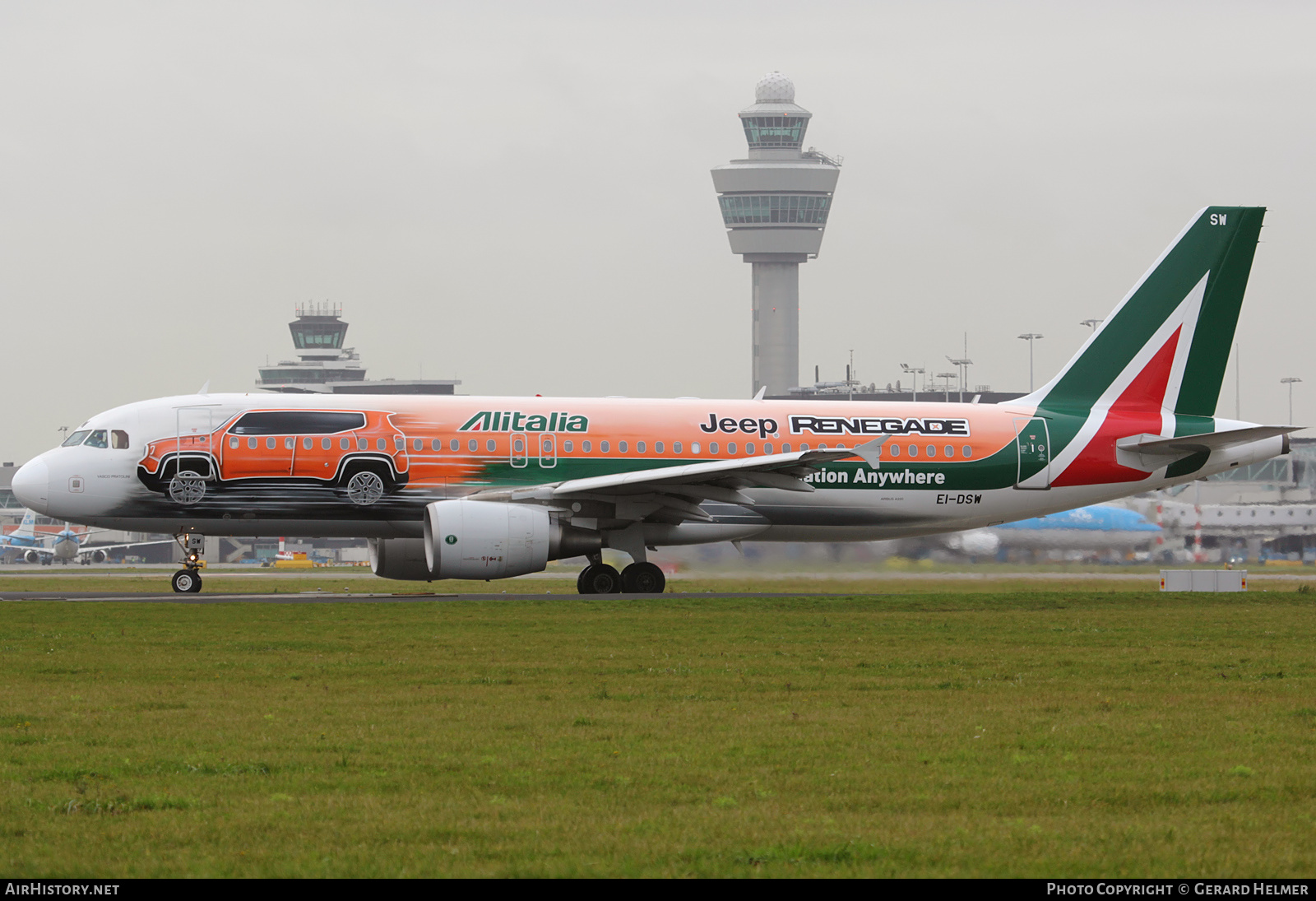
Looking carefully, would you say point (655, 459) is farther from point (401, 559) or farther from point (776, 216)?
point (776, 216)

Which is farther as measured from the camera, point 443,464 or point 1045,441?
point 1045,441

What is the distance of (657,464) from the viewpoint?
103ft

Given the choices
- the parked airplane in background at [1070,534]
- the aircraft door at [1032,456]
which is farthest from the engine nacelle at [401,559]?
the aircraft door at [1032,456]

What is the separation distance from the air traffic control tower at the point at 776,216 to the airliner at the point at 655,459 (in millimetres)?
149195

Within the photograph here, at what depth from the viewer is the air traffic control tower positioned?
186 meters

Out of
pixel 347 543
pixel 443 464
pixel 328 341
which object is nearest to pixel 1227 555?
pixel 443 464

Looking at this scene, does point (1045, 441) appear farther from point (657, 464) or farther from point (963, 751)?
point (963, 751)

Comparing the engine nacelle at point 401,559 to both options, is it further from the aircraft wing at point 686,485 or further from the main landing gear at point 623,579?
the main landing gear at point 623,579

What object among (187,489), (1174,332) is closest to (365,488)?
(187,489)

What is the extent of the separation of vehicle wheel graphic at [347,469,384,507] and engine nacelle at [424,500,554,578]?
4.68 ft

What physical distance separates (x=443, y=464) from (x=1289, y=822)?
75.4ft

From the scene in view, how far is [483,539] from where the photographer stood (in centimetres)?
2841

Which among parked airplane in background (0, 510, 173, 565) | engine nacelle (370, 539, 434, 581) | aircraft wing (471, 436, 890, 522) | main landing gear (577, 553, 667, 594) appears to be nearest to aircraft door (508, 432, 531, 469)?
aircraft wing (471, 436, 890, 522)

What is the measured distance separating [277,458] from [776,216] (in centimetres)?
16320
